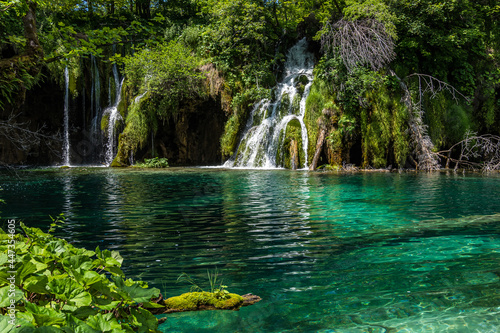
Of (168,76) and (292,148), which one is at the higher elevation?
(168,76)

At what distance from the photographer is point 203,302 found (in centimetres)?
275

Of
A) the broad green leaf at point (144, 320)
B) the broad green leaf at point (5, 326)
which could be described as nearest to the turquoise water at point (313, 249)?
the broad green leaf at point (144, 320)

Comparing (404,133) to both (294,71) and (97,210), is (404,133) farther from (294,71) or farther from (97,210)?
(97,210)

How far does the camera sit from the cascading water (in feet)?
58.1

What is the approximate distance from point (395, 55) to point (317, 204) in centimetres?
1171

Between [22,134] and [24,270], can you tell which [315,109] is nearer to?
[22,134]

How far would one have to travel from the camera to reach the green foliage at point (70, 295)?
123 cm

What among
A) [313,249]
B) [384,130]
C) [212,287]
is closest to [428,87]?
[384,130]

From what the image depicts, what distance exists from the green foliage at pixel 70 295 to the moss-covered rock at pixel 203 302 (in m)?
1.09

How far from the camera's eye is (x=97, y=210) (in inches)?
272

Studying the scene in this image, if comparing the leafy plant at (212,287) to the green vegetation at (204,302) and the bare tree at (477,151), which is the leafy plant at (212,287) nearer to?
the green vegetation at (204,302)

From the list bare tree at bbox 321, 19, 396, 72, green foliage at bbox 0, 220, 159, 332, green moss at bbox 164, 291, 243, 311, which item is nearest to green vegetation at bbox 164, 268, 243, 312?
green moss at bbox 164, 291, 243, 311

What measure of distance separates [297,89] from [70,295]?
18.6 metres

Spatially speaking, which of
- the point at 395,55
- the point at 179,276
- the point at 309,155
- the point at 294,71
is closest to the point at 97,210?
the point at 179,276
